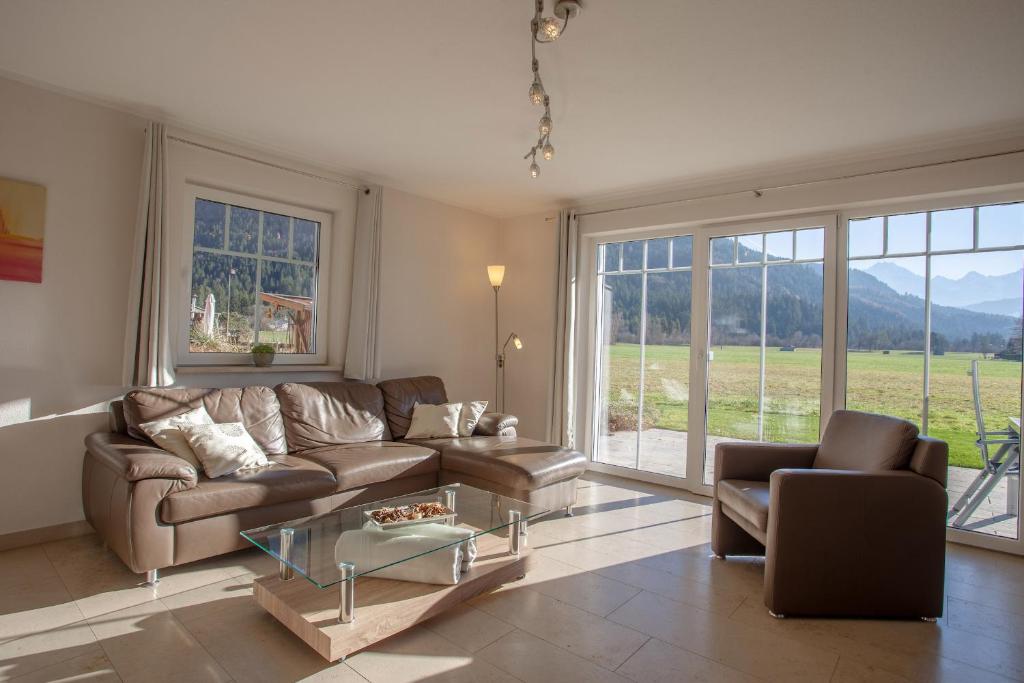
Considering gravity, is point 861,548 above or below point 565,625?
above

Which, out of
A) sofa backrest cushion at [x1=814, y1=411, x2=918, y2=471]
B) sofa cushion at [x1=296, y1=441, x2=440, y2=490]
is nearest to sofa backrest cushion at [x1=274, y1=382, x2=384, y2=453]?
sofa cushion at [x1=296, y1=441, x2=440, y2=490]

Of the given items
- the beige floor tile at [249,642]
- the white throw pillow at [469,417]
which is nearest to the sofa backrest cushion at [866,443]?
the white throw pillow at [469,417]

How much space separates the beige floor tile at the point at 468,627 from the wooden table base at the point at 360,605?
67 millimetres

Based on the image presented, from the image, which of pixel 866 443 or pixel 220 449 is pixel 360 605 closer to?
pixel 220 449

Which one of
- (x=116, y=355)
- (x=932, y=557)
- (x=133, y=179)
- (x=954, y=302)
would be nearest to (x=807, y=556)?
(x=932, y=557)

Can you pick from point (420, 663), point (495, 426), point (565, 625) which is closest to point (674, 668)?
point (565, 625)

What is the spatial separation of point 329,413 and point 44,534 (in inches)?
67.6

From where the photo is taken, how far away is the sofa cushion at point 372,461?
11.3 feet

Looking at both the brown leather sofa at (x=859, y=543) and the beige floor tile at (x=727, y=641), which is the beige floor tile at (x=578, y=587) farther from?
the brown leather sofa at (x=859, y=543)

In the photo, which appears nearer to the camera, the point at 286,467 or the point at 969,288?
the point at 286,467

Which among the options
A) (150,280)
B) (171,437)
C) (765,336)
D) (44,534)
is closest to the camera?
(171,437)

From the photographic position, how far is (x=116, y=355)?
3430mm

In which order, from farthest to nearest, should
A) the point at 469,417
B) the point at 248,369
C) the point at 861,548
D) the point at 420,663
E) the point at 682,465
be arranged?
the point at 682,465
the point at 469,417
the point at 248,369
the point at 861,548
the point at 420,663

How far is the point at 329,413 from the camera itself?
4.11 m
